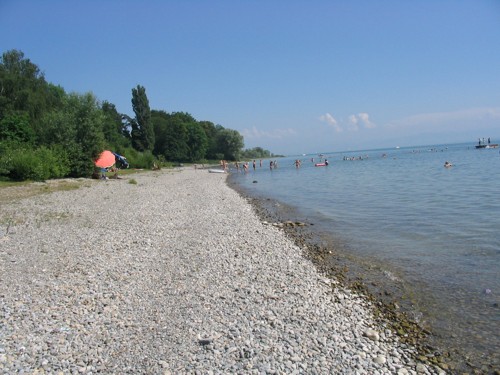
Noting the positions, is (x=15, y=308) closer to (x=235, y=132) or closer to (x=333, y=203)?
(x=333, y=203)

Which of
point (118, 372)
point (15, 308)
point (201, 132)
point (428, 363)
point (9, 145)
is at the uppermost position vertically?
point (201, 132)

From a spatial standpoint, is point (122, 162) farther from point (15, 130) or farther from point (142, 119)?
point (142, 119)

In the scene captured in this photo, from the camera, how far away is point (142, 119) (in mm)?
91938

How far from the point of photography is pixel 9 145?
1585 inches

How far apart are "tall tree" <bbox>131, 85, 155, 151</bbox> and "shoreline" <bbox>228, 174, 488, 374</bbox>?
83.2 metres

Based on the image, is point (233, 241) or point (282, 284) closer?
point (282, 284)

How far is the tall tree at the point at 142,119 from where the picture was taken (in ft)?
303

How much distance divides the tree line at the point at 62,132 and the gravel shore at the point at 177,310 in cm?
2507

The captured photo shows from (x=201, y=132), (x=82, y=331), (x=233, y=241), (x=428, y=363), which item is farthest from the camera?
(x=201, y=132)

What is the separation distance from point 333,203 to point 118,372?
21317 millimetres

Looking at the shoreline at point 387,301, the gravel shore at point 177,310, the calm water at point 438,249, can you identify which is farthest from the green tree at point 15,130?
the shoreline at point 387,301

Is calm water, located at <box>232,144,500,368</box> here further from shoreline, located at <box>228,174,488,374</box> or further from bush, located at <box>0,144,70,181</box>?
bush, located at <box>0,144,70,181</box>

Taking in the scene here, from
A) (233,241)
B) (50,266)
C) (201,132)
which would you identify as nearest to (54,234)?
(50,266)

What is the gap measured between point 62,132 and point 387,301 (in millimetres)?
41752
